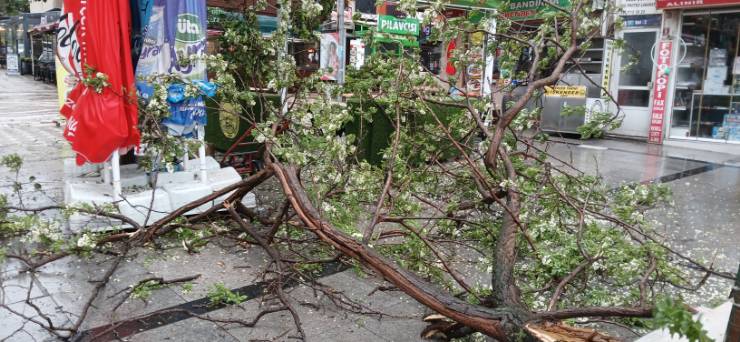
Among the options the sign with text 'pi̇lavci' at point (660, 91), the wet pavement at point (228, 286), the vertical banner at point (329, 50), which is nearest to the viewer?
the wet pavement at point (228, 286)

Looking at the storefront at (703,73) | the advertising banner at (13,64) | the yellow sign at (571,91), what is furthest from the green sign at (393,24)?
the advertising banner at (13,64)

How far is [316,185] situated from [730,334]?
107 inches

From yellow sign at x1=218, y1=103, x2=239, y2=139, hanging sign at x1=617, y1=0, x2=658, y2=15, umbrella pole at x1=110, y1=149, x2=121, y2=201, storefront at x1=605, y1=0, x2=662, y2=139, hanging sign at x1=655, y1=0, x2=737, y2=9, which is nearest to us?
umbrella pole at x1=110, y1=149, x2=121, y2=201

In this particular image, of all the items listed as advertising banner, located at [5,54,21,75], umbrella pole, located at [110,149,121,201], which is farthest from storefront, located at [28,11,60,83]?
umbrella pole, located at [110,149,121,201]

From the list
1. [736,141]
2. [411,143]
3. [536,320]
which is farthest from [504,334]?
[736,141]

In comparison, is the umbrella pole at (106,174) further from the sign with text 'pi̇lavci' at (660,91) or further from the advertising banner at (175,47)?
the sign with text 'pi̇lavci' at (660,91)

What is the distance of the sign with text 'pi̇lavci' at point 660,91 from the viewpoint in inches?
509

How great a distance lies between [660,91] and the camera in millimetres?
13164

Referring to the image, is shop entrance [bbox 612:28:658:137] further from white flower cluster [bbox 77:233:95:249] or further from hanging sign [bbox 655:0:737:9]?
white flower cluster [bbox 77:233:95:249]

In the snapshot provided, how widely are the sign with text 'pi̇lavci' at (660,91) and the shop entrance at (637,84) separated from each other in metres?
0.31

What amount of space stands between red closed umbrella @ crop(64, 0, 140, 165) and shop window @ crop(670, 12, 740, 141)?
12.5 meters

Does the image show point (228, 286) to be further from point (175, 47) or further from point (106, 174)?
point (175, 47)

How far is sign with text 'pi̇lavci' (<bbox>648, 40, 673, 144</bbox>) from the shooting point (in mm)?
12930

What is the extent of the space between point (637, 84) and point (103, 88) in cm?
1292
